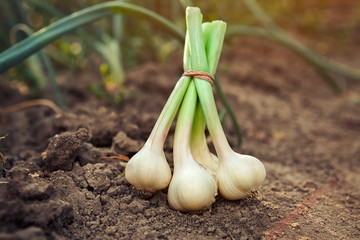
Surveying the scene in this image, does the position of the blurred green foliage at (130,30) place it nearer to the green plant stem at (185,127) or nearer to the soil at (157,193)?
the soil at (157,193)

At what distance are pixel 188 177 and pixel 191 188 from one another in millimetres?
32

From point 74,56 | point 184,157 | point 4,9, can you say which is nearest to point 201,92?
point 184,157

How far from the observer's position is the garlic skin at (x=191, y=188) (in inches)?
35.1

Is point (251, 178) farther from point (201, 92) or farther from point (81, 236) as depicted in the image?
point (81, 236)

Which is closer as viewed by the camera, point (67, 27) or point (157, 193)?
point (157, 193)

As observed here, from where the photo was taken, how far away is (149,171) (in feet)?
3.09

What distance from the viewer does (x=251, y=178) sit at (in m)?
0.95

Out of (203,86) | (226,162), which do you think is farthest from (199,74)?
(226,162)

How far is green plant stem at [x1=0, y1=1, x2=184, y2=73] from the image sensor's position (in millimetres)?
1213

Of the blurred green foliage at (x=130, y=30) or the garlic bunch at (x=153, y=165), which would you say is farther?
the blurred green foliage at (x=130, y=30)

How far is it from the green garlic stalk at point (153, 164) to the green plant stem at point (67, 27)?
1.67 feet

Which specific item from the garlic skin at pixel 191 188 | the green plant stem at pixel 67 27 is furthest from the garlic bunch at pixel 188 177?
the green plant stem at pixel 67 27

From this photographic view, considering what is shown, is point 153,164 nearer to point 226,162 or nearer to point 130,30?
point 226,162

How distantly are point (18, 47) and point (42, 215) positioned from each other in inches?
26.2
